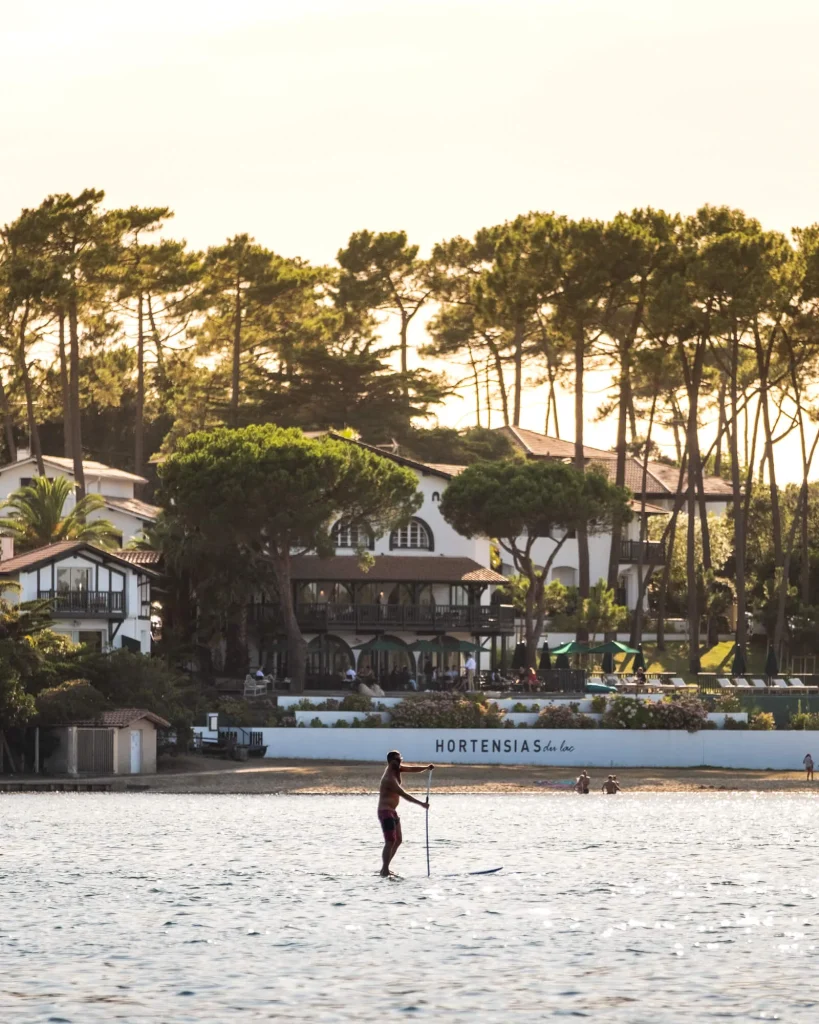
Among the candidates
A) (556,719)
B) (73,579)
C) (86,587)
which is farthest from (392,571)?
(556,719)

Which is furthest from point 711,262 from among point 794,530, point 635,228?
point 794,530

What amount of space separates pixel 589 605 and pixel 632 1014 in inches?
2485

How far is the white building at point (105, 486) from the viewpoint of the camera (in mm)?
93000

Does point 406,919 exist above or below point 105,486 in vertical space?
below

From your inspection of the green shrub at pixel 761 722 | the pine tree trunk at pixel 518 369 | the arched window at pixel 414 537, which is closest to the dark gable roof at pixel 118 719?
the green shrub at pixel 761 722

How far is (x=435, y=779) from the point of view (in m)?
56.8

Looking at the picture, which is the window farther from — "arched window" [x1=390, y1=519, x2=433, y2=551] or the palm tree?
"arched window" [x1=390, y1=519, x2=433, y2=551]

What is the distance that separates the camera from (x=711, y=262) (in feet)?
258

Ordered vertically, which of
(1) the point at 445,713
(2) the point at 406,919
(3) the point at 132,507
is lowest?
(2) the point at 406,919

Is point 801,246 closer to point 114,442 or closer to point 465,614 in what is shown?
point 465,614

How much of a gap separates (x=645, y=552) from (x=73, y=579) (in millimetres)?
33244

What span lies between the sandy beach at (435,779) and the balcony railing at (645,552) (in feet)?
102

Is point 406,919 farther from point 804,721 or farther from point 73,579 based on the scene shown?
point 73,579

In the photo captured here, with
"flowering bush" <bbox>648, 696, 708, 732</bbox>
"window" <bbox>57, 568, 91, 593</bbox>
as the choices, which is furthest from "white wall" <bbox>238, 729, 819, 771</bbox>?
"window" <bbox>57, 568, 91, 593</bbox>
